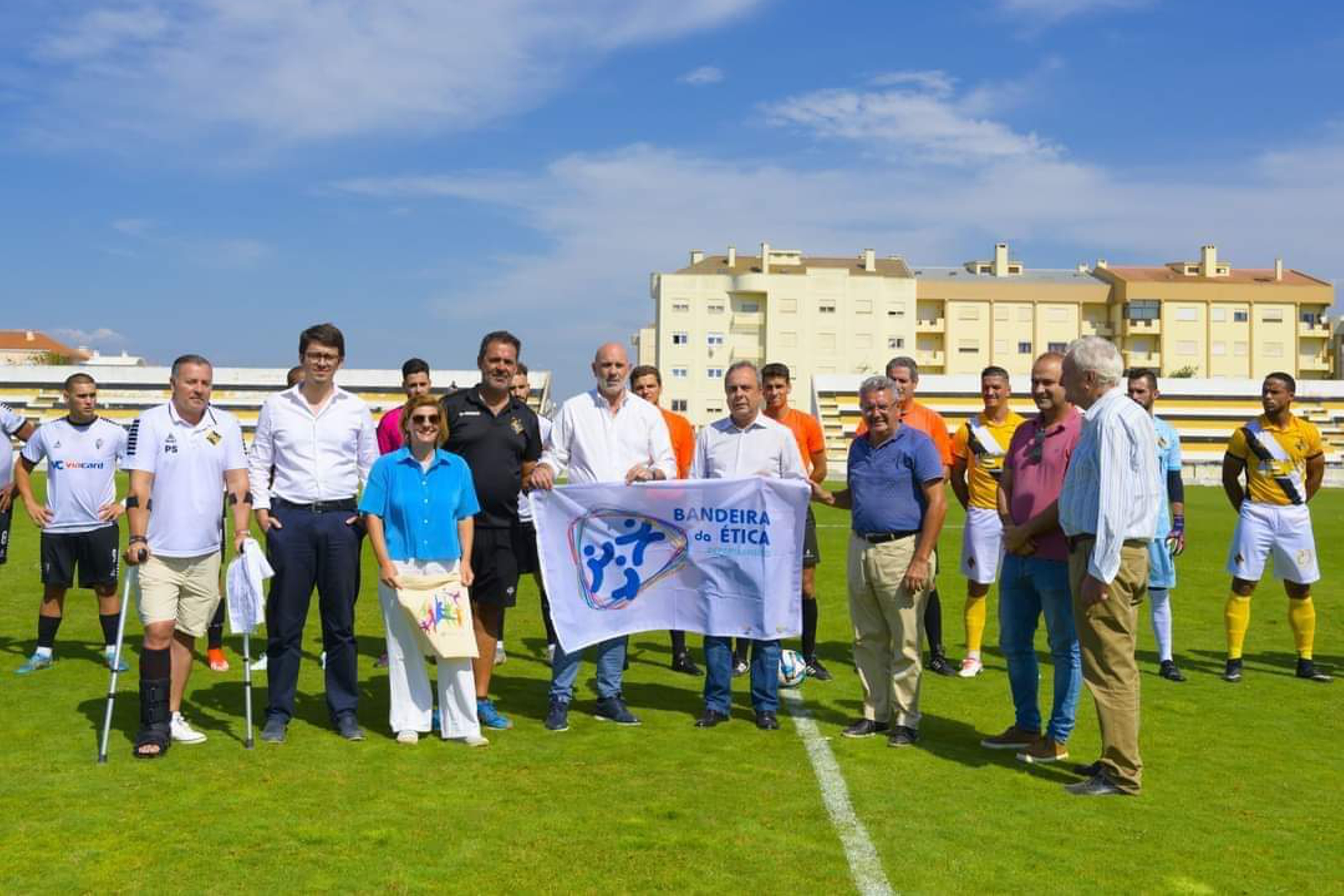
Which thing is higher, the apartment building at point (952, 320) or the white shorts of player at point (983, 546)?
the apartment building at point (952, 320)

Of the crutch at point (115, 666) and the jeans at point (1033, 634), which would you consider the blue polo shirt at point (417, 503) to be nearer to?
the crutch at point (115, 666)

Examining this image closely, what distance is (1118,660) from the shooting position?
546 cm

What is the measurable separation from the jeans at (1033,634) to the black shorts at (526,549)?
2754mm

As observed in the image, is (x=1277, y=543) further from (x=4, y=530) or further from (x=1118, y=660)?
(x=4, y=530)

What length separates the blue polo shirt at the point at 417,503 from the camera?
6.33 meters

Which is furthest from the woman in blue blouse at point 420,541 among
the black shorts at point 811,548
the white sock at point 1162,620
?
the white sock at point 1162,620

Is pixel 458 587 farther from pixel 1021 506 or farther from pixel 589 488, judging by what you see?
pixel 1021 506

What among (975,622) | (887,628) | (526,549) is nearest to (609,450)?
(526,549)

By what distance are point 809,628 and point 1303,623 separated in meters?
3.79

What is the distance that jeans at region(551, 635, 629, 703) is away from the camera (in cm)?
681

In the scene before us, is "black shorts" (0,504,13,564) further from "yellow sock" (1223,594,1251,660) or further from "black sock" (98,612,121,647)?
"yellow sock" (1223,594,1251,660)

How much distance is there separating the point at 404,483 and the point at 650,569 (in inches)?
64.1

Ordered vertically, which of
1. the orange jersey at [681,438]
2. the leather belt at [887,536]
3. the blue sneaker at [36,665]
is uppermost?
the orange jersey at [681,438]

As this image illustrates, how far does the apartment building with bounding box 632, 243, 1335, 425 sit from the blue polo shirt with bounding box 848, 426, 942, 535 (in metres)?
90.7
